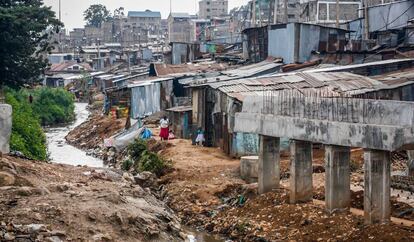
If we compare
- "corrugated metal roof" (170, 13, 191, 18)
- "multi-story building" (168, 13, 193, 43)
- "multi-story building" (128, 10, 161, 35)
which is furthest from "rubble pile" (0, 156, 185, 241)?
"multi-story building" (128, 10, 161, 35)

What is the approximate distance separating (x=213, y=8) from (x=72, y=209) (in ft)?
249

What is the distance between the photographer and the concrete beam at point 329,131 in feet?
45.6

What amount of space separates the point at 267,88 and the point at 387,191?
915 centimetres

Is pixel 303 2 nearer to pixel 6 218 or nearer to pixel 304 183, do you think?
pixel 304 183

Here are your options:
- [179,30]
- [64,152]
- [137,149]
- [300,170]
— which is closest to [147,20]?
[179,30]

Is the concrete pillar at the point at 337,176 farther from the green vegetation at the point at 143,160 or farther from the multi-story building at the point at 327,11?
the multi-story building at the point at 327,11

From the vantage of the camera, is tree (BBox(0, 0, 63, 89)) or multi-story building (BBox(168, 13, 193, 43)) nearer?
tree (BBox(0, 0, 63, 89))

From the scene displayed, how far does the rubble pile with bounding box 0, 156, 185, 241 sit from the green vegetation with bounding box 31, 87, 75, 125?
90.1ft

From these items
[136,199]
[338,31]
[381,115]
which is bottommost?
[136,199]

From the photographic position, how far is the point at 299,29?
32.2 m

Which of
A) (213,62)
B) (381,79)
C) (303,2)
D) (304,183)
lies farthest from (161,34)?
(304,183)

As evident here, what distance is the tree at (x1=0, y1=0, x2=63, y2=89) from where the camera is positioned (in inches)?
1034

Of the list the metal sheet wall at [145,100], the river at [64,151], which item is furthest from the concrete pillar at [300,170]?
the metal sheet wall at [145,100]

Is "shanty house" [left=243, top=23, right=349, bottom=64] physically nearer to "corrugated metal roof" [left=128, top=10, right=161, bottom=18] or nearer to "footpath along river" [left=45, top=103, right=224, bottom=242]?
"footpath along river" [left=45, top=103, right=224, bottom=242]
